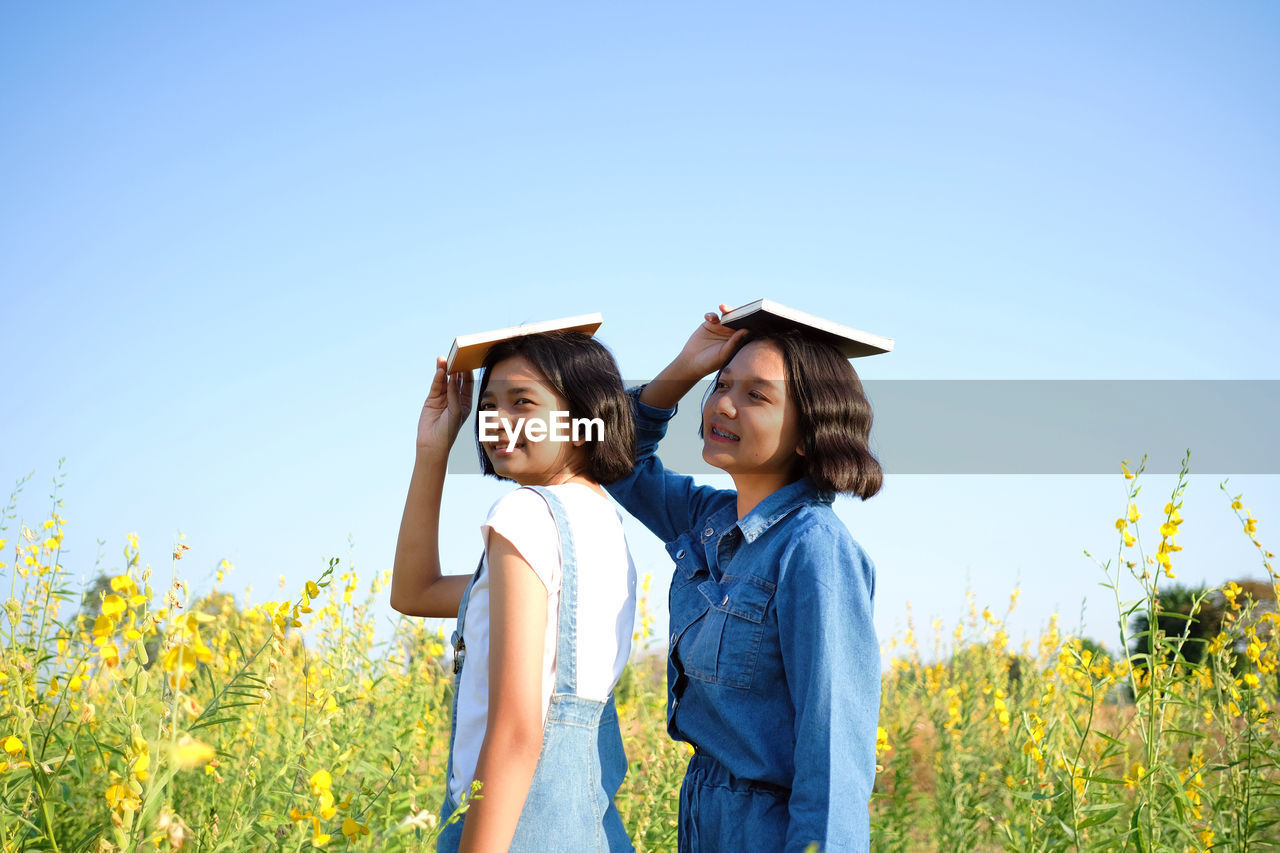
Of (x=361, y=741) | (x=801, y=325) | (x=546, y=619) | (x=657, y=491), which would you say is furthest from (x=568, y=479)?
(x=361, y=741)

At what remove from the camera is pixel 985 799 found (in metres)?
3.79

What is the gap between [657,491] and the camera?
2475 millimetres

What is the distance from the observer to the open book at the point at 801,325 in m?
2.08

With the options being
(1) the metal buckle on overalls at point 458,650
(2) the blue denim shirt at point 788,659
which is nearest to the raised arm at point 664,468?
(2) the blue denim shirt at point 788,659

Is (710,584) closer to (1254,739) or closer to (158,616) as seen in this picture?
(158,616)

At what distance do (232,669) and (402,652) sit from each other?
729mm

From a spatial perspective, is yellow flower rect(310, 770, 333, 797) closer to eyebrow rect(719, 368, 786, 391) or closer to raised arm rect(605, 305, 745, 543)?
raised arm rect(605, 305, 745, 543)

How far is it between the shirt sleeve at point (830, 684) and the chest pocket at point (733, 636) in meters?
0.07

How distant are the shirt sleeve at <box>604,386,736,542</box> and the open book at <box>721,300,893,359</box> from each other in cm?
40

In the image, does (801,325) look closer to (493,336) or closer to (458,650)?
(493,336)

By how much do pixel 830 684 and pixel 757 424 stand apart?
598mm

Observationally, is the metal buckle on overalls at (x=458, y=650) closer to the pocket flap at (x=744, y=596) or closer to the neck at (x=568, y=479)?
the neck at (x=568, y=479)

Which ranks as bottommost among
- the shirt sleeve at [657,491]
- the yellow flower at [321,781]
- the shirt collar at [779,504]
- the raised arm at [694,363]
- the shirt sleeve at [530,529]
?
the yellow flower at [321,781]

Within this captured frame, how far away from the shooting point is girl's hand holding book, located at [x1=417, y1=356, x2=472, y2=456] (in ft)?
7.62
